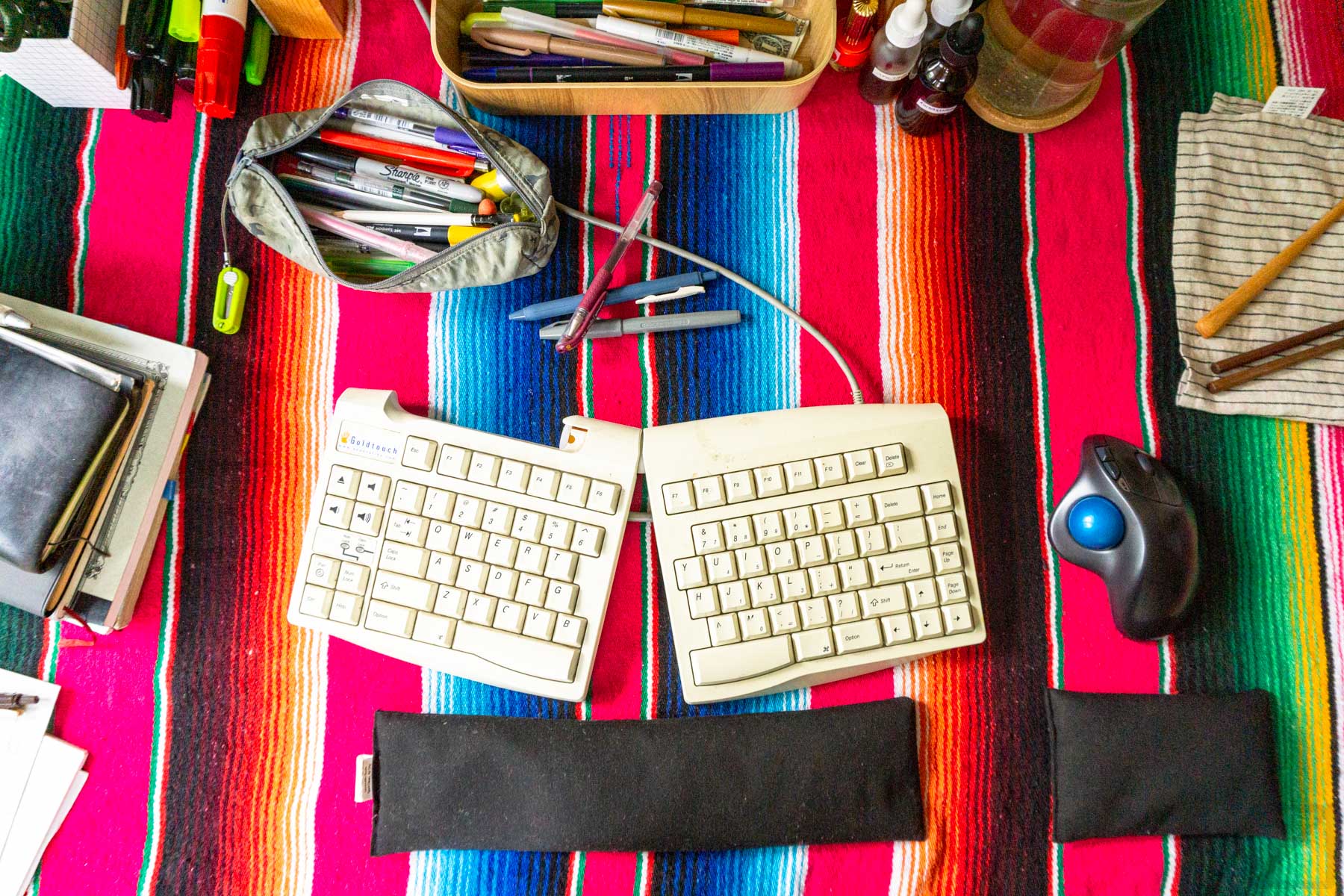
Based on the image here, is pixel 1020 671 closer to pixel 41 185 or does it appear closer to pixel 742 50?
pixel 742 50

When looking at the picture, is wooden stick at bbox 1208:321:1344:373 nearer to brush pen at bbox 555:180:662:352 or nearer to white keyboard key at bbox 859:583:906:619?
white keyboard key at bbox 859:583:906:619

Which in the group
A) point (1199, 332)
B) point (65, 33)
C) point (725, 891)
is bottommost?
point (725, 891)

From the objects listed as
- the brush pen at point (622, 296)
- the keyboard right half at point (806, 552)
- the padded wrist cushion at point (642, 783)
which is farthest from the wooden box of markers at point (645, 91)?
the padded wrist cushion at point (642, 783)

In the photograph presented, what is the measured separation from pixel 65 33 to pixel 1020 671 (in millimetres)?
983

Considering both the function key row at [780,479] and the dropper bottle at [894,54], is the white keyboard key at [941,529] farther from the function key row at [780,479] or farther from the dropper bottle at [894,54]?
the dropper bottle at [894,54]

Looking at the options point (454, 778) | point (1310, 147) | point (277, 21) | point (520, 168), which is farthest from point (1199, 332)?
point (277, 21)

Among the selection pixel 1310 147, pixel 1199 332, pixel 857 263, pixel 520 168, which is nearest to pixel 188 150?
pixel 520 168

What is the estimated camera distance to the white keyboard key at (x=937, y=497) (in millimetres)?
676

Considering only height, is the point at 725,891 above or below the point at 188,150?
below

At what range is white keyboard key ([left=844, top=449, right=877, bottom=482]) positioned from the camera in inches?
26.6

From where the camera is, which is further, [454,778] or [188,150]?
[188,150]

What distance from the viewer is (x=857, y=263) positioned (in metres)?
0.76

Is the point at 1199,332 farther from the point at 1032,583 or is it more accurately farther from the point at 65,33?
the point at 65,33

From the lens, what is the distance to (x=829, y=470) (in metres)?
0.67
